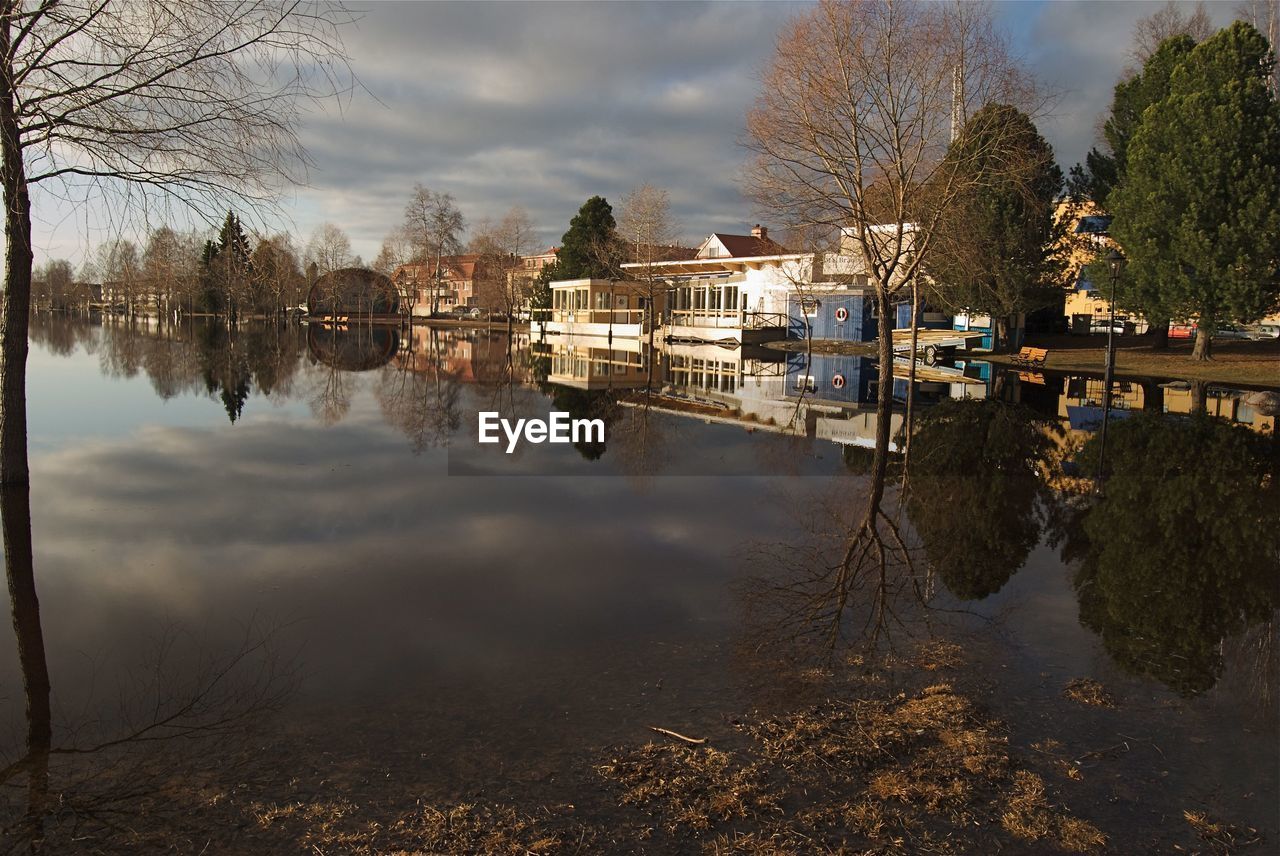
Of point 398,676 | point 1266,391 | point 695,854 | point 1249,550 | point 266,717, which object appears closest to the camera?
point 695,854

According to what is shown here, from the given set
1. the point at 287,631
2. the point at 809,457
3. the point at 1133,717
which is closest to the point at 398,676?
the point at 287,631

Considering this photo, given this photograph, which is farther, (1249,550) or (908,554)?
(1249,550)

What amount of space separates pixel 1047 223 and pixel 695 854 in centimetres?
3744

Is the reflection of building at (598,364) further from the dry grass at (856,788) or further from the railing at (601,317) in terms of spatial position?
the dry grass at (856,788)

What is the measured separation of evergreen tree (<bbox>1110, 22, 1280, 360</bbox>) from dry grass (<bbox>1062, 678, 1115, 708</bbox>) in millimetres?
28867

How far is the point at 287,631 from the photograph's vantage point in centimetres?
554

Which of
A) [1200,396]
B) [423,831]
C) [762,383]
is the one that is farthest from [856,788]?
[1200,396]

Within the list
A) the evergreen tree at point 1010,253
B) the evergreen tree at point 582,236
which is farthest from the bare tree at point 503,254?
the evergreen tree at point 1010,253

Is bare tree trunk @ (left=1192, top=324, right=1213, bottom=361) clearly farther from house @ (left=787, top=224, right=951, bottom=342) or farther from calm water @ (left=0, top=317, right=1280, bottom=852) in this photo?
calm water @ (left=0, top=317, right=1280, bottom=852)

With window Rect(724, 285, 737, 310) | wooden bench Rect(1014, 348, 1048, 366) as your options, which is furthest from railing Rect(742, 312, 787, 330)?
wooden bench Rect(1014, 348, 1048, 366)

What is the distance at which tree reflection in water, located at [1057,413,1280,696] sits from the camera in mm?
5699

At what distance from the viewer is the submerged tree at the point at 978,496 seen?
744 cm

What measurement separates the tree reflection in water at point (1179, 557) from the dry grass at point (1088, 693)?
1.56 feet

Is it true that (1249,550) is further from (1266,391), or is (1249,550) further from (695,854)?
(1266,391)
